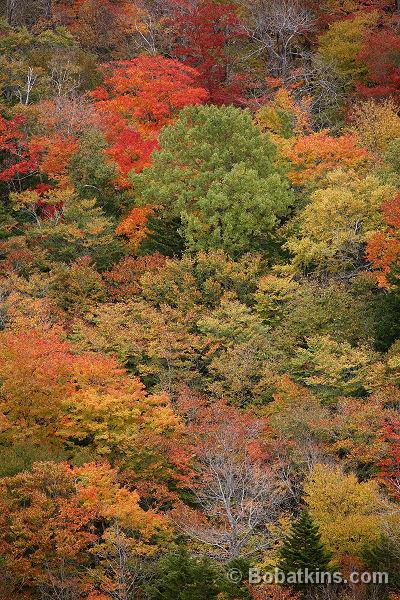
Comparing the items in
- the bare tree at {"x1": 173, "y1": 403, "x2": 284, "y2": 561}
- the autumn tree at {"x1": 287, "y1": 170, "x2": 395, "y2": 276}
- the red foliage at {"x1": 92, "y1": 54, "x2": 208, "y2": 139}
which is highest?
the red foliage at {"x1": 92, "y1": 54, "x2": 208, "y2": 139}

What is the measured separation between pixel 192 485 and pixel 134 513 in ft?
12.1

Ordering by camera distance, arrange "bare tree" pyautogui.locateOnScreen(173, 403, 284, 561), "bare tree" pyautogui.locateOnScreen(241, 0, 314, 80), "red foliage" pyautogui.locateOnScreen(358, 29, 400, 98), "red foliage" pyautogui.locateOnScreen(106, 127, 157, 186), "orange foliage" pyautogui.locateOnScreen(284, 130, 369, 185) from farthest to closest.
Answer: "bare tree" pyautogui.locateOnScreen(241, 0, 314, 80) → "red foliage" pyautogui.locateOnScreen(358, 29, 400, 98) → "red foliage" pyautogui.locateOnScreen(106, 127, 157, 186) → "orange foliage" pyautogui.locateOnScreen(284, 130, 369, 185) → "bare tree" pyautogui.locateOnScreen(173, 403, 284, 561)

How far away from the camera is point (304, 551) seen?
3111 centimetres

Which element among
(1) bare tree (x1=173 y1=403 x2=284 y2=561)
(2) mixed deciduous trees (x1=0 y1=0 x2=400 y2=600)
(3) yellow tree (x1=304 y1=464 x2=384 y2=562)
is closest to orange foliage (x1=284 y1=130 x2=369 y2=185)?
(2) mixed deciduous trees (x1=0 y1=0 x2=400 y2=600)

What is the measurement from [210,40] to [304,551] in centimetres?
4671

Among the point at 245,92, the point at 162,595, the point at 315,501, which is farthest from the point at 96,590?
the point at 245,92

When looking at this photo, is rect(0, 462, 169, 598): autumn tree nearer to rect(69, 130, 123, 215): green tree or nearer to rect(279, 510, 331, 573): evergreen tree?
rect(279, 510, 331, 573): evergreen tree

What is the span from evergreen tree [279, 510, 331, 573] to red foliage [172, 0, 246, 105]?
4148cm

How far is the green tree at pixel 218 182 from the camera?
49.1 m

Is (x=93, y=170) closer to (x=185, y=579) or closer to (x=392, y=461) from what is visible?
(x=392, y=461)

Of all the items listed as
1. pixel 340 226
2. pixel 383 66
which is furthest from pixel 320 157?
pixel 383 66

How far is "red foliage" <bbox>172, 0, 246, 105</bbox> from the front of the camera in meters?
67.8

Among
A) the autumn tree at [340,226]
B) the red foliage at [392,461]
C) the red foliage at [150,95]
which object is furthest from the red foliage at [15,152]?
the red foliage at [392,461]

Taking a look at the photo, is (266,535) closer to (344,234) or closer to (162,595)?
(162,595)
